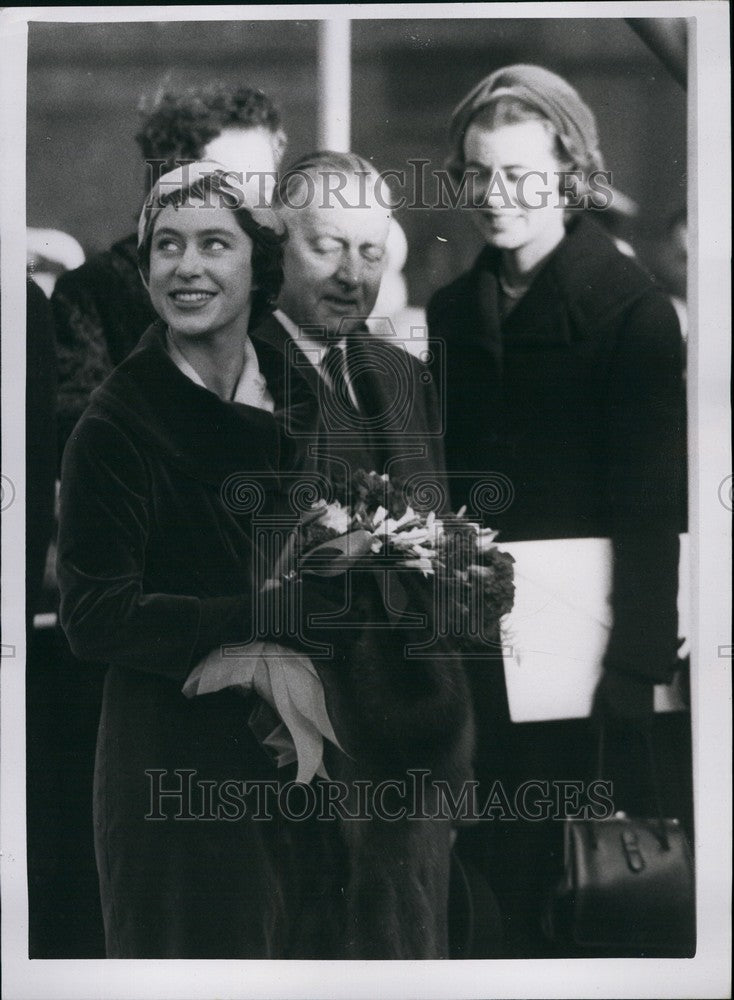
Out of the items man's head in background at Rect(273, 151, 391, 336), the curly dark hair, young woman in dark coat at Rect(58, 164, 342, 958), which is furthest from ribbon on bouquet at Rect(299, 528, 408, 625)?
the curly dark hair

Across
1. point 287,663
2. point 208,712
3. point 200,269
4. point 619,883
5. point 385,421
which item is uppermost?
point 200,269

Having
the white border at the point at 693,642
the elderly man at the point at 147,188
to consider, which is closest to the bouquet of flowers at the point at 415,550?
the white border at the point at 693,642

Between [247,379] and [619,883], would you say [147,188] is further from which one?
[619,883]

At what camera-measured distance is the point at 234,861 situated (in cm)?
237

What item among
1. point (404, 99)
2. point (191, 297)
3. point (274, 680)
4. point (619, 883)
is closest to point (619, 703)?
point (619, 883)

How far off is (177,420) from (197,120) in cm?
70

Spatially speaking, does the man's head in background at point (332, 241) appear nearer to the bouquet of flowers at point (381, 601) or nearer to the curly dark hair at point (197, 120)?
the curly dark hair at point (197, 120)

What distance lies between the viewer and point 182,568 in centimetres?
233

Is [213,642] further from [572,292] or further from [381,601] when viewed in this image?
[572,292]

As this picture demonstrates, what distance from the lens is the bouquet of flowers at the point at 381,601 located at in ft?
7.69

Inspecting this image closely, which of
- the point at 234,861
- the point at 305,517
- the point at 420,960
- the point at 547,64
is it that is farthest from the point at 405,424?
the point at 420,960

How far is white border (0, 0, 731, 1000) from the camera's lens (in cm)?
237

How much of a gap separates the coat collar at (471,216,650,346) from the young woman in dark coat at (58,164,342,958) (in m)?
0.49

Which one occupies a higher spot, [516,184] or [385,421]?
[516,184]
